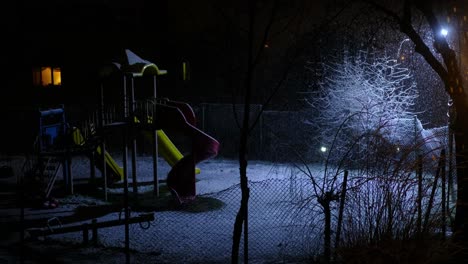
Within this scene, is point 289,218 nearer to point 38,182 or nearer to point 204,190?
point 204,190

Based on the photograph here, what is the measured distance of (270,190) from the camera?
49.3 ft

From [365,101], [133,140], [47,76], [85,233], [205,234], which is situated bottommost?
[205,234]

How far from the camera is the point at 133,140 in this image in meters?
14.1

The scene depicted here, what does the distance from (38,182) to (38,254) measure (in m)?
5.65

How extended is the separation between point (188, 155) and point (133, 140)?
1397 millimetres

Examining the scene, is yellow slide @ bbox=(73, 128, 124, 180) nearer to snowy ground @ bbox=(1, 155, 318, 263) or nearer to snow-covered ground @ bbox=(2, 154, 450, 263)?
snow-covered ground @ bbox=(2, 154, 450, 263)

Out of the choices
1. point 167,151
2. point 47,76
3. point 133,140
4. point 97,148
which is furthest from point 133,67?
point 47,76

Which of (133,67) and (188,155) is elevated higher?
(133,67)

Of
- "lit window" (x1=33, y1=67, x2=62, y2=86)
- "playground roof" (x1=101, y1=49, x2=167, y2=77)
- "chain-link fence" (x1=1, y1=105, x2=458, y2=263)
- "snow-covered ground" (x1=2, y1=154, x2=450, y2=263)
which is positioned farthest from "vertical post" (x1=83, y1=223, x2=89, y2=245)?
"lit window" (x1=33, y1=67, x2=62, y2=86)

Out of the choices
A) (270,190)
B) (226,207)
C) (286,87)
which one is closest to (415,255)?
(226,207)

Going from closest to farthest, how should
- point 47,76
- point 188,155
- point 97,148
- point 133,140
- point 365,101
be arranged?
point 133,140 → point 188,155 → point 365,101 → point 97,148 → point 47,76

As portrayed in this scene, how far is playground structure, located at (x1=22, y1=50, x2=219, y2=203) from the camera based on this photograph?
14305 millimetres

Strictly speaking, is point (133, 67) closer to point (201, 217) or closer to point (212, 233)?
point (201, 217)

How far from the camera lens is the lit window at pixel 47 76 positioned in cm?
2816
